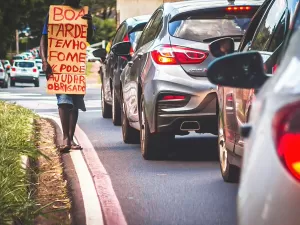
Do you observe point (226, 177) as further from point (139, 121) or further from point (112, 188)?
point (139, 121)

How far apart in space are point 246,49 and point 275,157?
192 inches

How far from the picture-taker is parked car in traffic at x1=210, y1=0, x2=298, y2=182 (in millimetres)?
6438

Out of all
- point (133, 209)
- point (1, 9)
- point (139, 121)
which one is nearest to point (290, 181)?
point (133, 209)

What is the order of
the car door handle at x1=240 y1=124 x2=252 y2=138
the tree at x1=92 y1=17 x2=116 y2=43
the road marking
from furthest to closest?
the tree at x1=92 y1=17 x2=116 y2=43 → the road marking → the car door handle at x1=240 y1=124 x2=252 y2=138

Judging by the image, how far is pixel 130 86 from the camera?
39.1ft

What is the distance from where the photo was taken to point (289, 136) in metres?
2.86

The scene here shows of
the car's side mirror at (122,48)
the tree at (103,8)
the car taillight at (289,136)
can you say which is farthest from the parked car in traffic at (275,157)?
the tree at (103,8)

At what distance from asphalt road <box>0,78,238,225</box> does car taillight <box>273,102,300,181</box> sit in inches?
155

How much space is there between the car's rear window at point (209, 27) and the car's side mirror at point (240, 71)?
653cm

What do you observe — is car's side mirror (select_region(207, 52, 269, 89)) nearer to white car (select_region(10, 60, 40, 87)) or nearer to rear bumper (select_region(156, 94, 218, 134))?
rear bumper (select_region(156, 94, 218, 134))

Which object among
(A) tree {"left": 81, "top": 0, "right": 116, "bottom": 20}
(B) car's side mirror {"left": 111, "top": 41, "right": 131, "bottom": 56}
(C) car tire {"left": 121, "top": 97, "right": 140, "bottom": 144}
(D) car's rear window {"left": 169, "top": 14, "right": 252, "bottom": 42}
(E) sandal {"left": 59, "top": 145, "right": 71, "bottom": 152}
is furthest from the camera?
(A) tree {"left": 81, "top": 0, "right": 116, "bottom": 20}

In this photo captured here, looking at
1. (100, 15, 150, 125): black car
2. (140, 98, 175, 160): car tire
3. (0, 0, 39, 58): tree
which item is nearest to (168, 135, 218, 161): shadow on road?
(140, 98, 175, 160): car tire

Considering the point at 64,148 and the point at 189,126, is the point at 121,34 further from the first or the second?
the point at 189,126

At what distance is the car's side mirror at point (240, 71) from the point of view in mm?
3600
